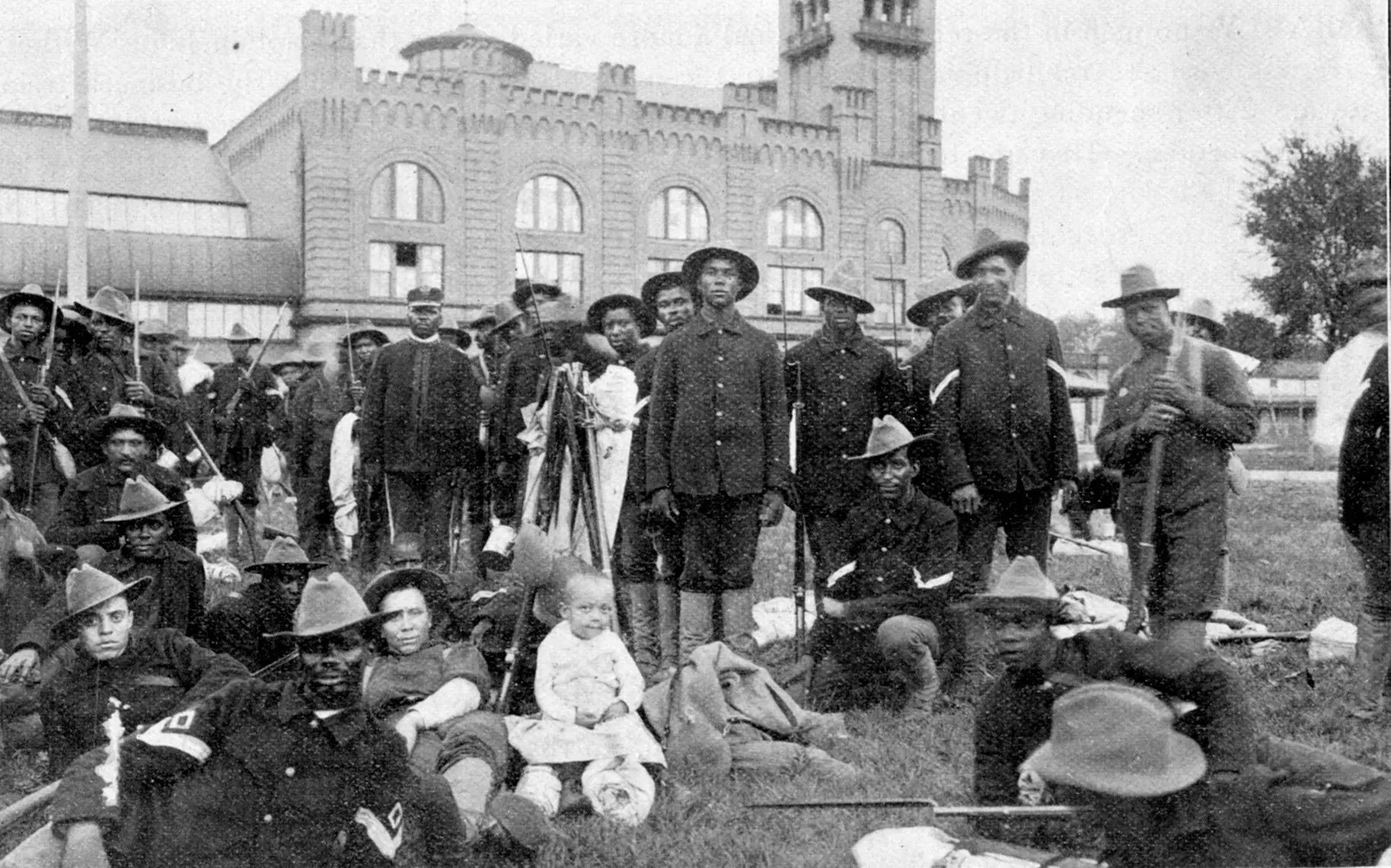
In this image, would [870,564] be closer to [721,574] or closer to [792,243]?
[721,574]

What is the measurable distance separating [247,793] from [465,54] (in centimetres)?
3379

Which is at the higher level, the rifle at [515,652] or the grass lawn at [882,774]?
the rifle at [515,652]

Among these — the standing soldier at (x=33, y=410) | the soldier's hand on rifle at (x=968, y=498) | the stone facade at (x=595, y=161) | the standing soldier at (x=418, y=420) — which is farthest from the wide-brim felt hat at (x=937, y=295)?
the stone facade at (x=595, y=161)

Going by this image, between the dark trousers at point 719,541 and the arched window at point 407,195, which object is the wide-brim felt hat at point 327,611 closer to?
the dark trousers at point 719,541

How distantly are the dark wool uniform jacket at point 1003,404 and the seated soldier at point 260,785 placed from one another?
331 cm

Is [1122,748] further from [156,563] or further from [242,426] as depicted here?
[242,426]

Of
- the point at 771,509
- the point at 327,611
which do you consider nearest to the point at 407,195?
the point at 771,509

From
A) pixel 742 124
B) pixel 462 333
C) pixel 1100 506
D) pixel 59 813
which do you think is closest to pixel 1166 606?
pixel 1100 506

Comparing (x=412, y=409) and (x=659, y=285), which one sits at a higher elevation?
(x=659, y=285)

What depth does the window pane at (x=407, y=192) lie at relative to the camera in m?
33.3

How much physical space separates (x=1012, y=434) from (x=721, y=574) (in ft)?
5.31

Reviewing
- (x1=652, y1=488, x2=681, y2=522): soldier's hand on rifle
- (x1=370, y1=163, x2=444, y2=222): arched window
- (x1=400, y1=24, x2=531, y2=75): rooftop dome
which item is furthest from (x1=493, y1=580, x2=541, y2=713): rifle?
(x1=400, y1=24, x2=531, y2=75): rooftop dome

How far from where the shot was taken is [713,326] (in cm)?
629

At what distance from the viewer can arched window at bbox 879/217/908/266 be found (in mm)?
40781
